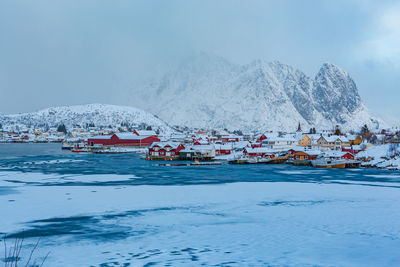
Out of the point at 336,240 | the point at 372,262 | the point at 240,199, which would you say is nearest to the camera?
the point at 372,262

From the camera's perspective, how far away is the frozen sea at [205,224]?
13477 mm

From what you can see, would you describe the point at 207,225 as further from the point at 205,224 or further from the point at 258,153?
the point at 258,153

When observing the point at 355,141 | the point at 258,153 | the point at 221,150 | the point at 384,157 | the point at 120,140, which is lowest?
the point at 384,157

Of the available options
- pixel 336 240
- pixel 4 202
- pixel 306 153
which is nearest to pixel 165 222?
pixel 336 240

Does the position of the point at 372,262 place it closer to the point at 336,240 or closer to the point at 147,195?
the point at 336,240

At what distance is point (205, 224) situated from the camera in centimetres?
1823

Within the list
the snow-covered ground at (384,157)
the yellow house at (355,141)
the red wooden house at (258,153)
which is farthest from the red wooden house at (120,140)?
the snow-covered ground at (384,157)

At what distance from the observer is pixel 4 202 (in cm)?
2359

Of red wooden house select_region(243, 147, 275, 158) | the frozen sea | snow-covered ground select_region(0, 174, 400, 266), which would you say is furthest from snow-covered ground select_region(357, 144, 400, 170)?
snow-covered ground select_region(0, 174, 400, 266)

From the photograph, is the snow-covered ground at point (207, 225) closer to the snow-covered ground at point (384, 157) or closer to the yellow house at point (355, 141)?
the snow-covered ground at point (384, 157)

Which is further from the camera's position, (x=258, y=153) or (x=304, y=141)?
(x=304, y=141)

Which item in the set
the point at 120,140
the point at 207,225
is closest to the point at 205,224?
the point at 207,225

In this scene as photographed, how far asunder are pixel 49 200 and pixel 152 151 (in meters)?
48.5

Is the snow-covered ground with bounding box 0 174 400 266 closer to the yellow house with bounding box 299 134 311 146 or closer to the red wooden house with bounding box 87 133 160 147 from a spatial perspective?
the yellow house with bounding box 299 134 311 146
